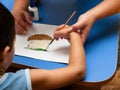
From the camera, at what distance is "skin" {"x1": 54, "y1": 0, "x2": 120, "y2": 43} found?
3.10ft

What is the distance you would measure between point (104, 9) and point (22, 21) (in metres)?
0.37

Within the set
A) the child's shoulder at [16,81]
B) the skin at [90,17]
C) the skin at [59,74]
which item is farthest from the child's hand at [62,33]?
the child's shoulder at [16,81]

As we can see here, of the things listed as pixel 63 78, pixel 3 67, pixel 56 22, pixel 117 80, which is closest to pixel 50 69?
pixel 63 78

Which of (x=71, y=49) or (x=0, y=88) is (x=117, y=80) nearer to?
(x=71, y=49)

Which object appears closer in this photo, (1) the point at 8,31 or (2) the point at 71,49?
(1) the point at 8,31

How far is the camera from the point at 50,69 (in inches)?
33.5

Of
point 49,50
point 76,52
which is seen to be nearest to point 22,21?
point 49,50

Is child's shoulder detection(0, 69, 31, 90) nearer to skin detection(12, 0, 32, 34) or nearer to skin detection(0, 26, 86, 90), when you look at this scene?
skin detection(0, 26, 86, 90)

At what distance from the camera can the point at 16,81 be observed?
2.48 ft

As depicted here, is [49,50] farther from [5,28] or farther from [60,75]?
[5,28]

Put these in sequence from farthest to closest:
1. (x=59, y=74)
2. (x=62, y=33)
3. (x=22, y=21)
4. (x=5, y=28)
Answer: (x=22, y=21) < (x=62, y=33) < (x=59, y=74) < (x=5, y=28)

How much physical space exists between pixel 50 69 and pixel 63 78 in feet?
0.23

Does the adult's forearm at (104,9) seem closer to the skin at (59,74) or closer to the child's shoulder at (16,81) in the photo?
the skin at (59,74)

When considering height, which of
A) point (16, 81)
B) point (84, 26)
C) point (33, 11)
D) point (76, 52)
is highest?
point (33, 11)
